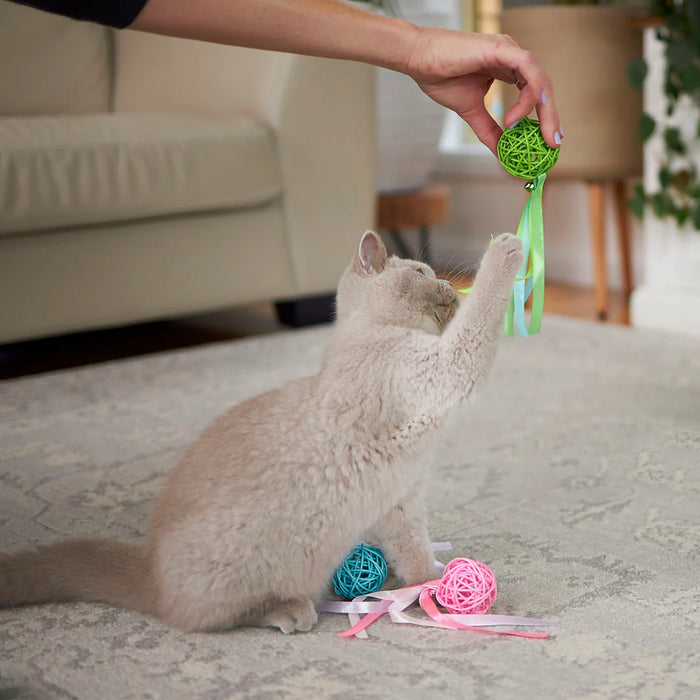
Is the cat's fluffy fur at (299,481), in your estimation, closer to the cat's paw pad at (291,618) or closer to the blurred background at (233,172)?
the cat's paw pad at (291,618)

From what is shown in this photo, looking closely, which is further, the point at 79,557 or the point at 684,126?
the point at 684,126

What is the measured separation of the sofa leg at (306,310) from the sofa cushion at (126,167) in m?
0.37

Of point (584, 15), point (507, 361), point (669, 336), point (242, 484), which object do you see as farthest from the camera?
point (584, 15)

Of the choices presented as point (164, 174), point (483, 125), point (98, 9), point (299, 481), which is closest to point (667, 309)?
point (164, 174)

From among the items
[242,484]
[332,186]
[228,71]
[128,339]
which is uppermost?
[228,71]

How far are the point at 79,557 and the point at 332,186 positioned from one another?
1.78 metres

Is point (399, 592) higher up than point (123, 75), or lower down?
lower down

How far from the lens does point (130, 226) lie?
2410 mm

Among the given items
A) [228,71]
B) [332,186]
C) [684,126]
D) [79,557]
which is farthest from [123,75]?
[79,557]

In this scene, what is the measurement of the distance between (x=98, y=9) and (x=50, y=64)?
2016 millimetres

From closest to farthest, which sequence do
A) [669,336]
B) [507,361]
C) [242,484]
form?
[242,484] → [507,361] → [669,336]

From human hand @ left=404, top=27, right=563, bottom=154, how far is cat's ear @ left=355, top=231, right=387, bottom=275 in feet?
0.63

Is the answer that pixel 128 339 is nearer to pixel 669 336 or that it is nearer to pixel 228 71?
pixel 228 71

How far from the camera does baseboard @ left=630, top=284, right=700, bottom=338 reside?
2.71 metres
